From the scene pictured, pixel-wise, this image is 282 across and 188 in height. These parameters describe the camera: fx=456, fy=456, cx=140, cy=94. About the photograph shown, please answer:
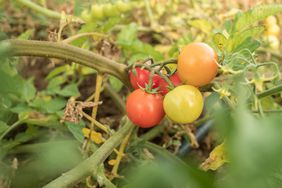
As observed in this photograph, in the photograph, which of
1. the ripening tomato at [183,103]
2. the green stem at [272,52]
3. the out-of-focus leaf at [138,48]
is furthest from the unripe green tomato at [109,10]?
the ripening tomato at [183,103]

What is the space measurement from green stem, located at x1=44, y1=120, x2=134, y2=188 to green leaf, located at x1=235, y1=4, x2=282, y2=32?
335mm

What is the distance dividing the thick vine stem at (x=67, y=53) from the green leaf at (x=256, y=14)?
0.26m

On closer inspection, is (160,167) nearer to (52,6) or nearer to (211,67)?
(211,67)

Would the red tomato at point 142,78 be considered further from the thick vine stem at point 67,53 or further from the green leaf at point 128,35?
the green leaf at point 128,35

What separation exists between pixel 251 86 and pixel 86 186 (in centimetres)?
41

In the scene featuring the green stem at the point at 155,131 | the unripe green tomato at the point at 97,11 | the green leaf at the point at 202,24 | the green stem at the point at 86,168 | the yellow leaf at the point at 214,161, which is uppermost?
the unripe green tomato at the point at 97,11

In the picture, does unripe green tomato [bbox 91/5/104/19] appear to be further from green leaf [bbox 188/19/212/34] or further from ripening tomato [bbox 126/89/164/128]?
ripening tomato [bbox 126/89/164/128]


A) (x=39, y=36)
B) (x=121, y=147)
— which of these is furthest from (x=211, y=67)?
(x=39, y=36)

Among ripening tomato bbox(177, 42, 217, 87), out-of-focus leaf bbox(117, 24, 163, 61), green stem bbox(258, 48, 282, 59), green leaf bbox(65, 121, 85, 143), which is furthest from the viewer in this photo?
green stem bbox(258, 48, 282, 59)

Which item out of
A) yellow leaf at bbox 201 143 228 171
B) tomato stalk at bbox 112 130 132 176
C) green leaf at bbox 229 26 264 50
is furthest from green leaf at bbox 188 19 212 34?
yellow leaf at bbox 201 143 228 171

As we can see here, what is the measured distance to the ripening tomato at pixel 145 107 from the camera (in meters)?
0.80

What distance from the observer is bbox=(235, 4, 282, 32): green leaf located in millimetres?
871

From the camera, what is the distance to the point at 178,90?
2.38 feet

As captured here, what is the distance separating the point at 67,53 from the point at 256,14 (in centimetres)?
38
